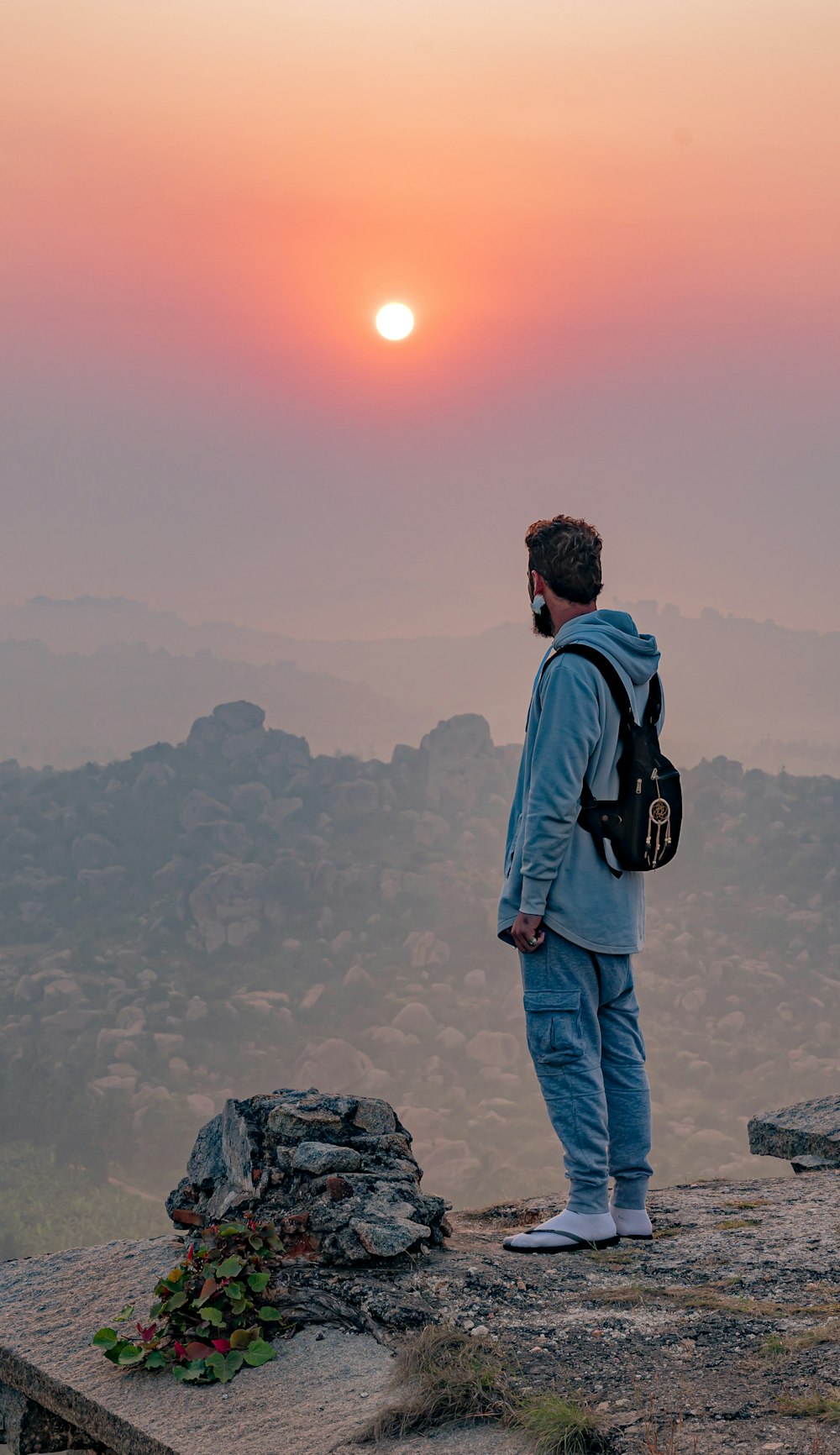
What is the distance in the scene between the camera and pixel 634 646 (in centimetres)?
433

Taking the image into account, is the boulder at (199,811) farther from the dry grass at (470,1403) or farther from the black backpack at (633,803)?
the dry grass at (470,1403)

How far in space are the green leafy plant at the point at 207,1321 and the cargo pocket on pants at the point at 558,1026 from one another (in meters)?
1.24

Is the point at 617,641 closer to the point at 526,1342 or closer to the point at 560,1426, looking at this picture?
the point at 526,1342

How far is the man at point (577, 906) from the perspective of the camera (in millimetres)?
4145

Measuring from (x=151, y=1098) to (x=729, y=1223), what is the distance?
6425 cm

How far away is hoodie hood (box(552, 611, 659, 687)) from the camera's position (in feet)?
14.0

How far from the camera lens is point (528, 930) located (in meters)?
4.16

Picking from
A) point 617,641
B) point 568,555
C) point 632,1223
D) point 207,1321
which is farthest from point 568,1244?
point 568,555

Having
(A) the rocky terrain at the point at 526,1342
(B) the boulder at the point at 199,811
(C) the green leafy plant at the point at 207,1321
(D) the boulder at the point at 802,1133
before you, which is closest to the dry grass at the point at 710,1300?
(A) the rocky terrain at the point at 526,1342

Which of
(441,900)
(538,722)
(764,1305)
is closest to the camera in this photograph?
(764,1305)

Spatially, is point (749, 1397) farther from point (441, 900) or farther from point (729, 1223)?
point (441, 900)

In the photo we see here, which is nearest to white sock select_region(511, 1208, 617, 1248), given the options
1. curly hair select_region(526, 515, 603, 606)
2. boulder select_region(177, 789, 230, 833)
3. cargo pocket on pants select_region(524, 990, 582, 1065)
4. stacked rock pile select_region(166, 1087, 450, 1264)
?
stacked rock pile select_region(166, 1087, 450, 1264)

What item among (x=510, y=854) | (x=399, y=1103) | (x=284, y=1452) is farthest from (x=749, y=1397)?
(x=399, y=1103)

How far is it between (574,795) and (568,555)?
926mm
